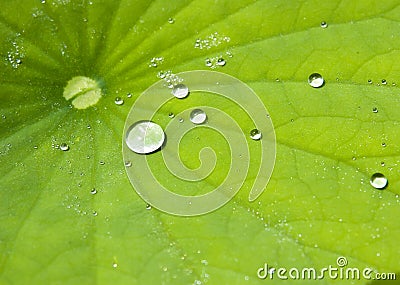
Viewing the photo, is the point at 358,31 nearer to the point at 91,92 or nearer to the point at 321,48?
the point at 321,48

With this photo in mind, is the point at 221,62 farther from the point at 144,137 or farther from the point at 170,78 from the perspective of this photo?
the point at 144,137

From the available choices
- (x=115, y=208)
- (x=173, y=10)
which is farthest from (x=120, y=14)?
(x=115, y=208)
